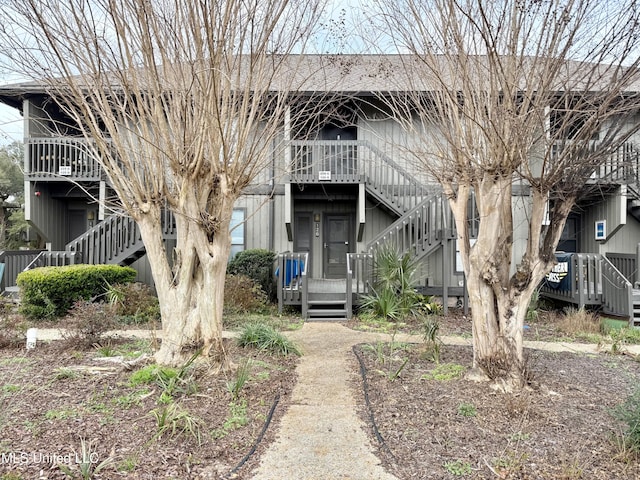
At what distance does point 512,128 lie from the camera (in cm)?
409

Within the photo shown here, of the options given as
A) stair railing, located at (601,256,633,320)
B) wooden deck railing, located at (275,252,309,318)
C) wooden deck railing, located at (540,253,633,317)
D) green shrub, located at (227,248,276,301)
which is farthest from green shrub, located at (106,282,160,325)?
stair railing, located at (601,256,633,320)

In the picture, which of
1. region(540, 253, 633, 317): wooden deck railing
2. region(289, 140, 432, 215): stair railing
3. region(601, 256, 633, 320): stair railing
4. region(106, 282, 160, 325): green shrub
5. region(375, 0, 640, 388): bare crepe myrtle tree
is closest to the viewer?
region(375, 0, 640, 388): bare crepe myrtle tree

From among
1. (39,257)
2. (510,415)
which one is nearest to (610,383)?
(510,415)

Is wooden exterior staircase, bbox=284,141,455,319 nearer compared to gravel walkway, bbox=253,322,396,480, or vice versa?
gravel walkway, bbox=253,322,396,480

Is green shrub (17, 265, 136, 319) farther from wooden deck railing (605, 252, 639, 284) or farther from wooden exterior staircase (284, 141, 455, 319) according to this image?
wooden deck railing (605, 252, 639, 284)

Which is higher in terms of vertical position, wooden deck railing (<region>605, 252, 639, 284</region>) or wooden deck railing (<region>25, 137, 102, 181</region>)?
wooden deck railing (<region>25, 137, 102, 181</region>)

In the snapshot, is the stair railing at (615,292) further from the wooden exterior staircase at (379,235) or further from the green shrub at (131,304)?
the green shrub at (131,304)

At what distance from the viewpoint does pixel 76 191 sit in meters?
12.0

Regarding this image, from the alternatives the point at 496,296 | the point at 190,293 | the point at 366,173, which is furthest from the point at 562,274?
the point at 190,293

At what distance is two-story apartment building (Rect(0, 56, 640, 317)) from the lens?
378 inches

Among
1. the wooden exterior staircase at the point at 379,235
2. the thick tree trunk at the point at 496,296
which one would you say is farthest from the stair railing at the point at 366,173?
the thick tree trunk at the point at 496,296

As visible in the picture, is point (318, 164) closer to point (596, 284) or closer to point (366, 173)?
point (366, 173)

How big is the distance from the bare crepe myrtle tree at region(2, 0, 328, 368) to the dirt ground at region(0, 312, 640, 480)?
92 centimetres

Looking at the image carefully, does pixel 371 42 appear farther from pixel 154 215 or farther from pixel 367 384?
pixel 367 384
